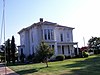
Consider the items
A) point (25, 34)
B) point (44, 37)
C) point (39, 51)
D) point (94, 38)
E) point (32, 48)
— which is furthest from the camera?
point (94, 38)

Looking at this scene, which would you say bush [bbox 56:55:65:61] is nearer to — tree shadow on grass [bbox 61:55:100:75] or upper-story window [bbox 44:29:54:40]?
upper-story window [bbox 44:29:54:40]

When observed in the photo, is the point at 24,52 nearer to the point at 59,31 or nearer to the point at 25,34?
the point at 25,34

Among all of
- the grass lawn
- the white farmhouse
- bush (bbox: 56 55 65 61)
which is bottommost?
the grass lawn

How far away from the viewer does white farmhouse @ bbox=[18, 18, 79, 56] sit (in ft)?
157

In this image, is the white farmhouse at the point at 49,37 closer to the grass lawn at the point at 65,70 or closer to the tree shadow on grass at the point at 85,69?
the grass lawn at the point at 65,70

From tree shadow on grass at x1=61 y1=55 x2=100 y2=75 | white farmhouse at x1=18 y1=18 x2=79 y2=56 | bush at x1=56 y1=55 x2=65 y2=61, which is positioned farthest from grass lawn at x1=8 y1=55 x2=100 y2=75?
white farmhouse at x1=18 y1=18 x2=79 y2=56

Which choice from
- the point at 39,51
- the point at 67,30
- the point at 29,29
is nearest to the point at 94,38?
the point at 67,30

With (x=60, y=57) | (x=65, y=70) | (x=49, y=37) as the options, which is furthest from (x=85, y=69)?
(x=49, y=37)

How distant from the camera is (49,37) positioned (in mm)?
47969

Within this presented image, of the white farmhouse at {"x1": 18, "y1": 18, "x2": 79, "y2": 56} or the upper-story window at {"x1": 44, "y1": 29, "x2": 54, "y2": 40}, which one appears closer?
the upper-story window at {"x1": 44, "y1": 29, "x2": 54, "y2": 40}

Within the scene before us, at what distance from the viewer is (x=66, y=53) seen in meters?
53.2

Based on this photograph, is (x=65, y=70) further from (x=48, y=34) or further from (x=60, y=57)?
(x=48, y=34)

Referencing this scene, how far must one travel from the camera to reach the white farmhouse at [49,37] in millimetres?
47781

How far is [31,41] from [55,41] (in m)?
6.47
